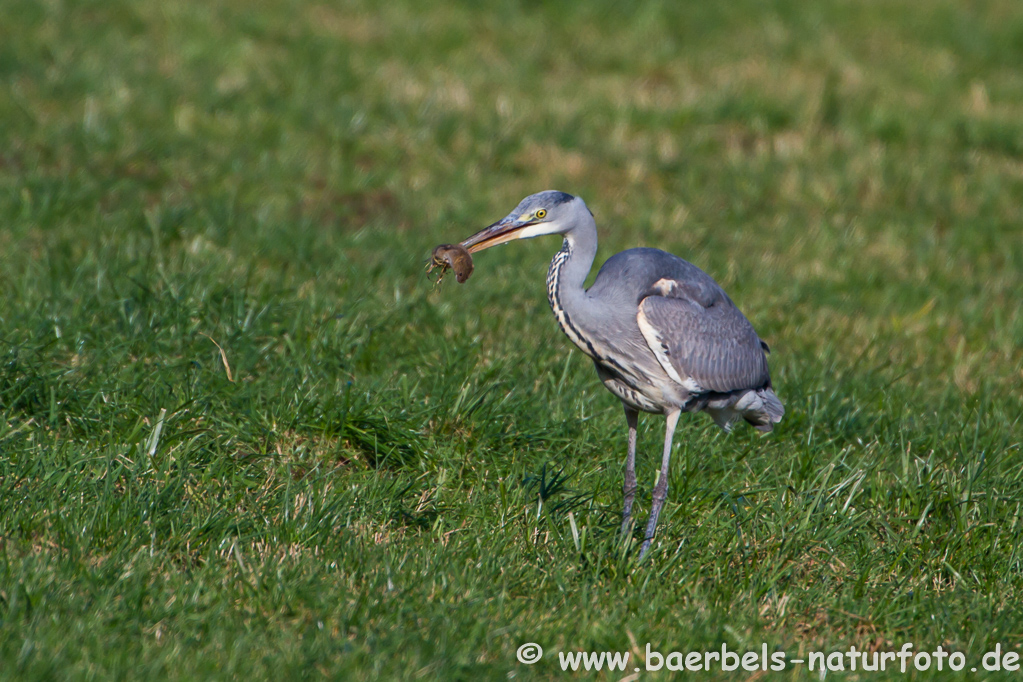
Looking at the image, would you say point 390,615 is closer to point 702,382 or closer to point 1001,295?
point 702,382

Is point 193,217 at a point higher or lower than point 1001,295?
higher

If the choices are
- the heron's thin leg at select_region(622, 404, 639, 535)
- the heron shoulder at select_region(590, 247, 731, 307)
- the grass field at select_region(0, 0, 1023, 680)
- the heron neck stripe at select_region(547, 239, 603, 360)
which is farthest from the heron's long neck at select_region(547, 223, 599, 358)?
the grass field at select_region(0, 0, 1023, 680)


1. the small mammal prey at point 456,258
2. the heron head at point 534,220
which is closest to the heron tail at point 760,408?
the heron head at point 534,220

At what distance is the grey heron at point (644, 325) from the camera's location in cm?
425

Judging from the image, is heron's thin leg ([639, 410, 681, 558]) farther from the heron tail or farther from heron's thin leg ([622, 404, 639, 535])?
the heron tail

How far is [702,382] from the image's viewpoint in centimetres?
448

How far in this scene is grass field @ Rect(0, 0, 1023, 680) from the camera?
3.72m

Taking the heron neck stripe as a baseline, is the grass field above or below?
below

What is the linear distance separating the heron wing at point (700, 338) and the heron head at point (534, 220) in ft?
1.67

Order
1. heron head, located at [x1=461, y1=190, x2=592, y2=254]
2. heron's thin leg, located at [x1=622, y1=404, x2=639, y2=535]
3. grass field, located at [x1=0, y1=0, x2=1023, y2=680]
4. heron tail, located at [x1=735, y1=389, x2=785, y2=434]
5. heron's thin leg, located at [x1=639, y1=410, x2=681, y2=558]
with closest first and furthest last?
grass field, located at [x1=0, y1=0, x2=1023, y2=680]
heron head, located at [x1=461, y1=190, x2=592, y2=254]
heron's thin leg, located at [x1=639, y1=410, x2=681, y2=558]
heron's thin leg, located at [x1=622, y1=404, x2=639, y2=535]
heron tail, located at [x1=735, y1=389, x2=785, y2=434]

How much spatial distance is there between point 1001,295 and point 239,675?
19.9 ft

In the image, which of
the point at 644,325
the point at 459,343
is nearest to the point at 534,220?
the point at 644,325

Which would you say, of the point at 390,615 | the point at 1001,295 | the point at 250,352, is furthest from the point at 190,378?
the point at 1001,295

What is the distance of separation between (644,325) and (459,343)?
158 cm
